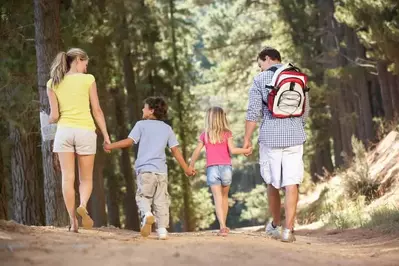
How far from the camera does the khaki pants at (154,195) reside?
29.7ft

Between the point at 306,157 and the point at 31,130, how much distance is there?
71.3ft

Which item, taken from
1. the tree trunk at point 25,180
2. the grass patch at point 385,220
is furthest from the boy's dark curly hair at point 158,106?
the tree trunk at point 25,180

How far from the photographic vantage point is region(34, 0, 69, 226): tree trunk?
39.5ft

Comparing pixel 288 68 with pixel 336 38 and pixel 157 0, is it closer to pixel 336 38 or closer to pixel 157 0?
pixel 336 38

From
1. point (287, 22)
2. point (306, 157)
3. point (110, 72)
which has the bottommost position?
point (306, 157)

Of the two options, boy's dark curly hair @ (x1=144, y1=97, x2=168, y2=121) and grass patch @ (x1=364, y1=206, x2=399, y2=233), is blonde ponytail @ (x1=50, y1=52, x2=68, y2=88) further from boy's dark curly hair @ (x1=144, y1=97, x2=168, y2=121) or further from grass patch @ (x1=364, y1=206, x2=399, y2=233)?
grass patch @ (x1=364, y1=206, x2=399, y2=233)

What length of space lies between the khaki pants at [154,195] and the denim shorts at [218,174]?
99 centimetres

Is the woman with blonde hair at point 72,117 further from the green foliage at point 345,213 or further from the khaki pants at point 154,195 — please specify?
the green foliage at point 345,213

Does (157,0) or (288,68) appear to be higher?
(157,0)

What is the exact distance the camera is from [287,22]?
3123cm

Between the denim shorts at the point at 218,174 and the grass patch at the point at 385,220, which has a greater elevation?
the denim shorts at the point at 218,174

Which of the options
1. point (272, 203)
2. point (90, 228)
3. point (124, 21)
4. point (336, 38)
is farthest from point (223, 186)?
point (124, 21)

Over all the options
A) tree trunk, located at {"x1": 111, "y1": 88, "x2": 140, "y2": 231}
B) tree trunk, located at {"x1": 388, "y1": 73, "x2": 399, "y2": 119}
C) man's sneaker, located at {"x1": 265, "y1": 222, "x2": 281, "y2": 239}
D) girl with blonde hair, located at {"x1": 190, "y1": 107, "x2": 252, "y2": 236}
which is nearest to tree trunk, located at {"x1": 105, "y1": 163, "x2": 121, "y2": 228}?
tree trunk, located at {"x1": 111, "y1": 88, "x2": 140, "y2": 231}

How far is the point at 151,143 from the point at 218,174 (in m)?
1.23
